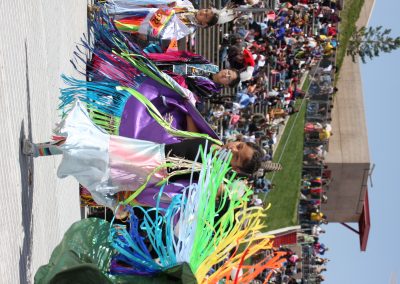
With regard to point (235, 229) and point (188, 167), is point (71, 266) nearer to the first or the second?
point (235, 229)

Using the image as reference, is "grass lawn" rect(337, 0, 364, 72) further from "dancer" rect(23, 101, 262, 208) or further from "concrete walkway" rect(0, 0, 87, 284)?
"dancer" rect(23, 101, 262, 208)

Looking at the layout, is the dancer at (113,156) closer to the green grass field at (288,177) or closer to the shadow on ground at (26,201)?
the shadow on ground at (26,201)

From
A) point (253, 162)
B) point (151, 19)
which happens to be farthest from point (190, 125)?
point (151, 19)

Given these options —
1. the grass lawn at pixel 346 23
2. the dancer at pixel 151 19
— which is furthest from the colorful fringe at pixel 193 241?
the grass lawn at pixel 346 23

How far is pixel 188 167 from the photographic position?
16.9ft

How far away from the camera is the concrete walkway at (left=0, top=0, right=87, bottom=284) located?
4.26 m

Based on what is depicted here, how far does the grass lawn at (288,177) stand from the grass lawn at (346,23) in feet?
16.6

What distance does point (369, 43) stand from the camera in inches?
1232

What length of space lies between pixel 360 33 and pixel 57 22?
26.1 m

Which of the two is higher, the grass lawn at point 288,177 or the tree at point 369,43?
the tree at point 369,43

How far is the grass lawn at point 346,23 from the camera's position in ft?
95.1

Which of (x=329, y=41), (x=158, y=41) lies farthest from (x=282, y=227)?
(x=158, y=41)

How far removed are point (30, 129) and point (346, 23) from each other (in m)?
26.2

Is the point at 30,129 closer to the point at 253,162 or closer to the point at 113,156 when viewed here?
the point at 113,156
